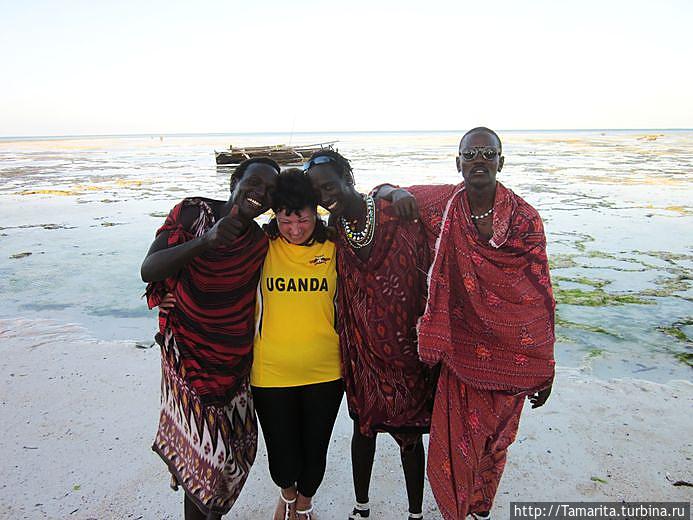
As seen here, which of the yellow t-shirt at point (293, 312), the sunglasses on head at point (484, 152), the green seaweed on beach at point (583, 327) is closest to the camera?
the sunglasses on head at point (484, 152)

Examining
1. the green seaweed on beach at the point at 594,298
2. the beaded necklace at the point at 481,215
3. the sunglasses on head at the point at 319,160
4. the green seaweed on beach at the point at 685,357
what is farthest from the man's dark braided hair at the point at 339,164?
the green seaweed on beach at the point at 594,298

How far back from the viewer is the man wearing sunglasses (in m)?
2.15

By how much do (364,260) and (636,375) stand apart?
3.01m

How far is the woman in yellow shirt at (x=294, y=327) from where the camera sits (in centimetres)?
224

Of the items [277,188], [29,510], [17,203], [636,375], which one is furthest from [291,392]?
[17,203]

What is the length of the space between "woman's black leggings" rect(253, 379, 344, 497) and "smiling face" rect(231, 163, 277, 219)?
2.67ft

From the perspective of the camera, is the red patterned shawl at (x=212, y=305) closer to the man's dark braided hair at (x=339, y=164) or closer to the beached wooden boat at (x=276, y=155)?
the man's dark braided hair at (x=339, y=164)

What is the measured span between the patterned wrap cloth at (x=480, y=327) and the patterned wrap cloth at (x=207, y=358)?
773 mm

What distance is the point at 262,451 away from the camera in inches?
126

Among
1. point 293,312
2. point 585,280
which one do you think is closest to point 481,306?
point 293,312

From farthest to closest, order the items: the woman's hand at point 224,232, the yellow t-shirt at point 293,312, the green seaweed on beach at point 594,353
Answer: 1. the green seaweed on beach at point 594,353
2. the yellow t-shirt at point 293,312
3. the woman's hand at point 224,232

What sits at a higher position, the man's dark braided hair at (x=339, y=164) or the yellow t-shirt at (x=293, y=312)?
the man's dark braided hair at (x=339, y=164)

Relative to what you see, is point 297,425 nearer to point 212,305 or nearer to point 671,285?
point 212,305

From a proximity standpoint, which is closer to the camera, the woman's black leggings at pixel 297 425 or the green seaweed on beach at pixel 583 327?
the woman's black leggings at pixel 297 425
